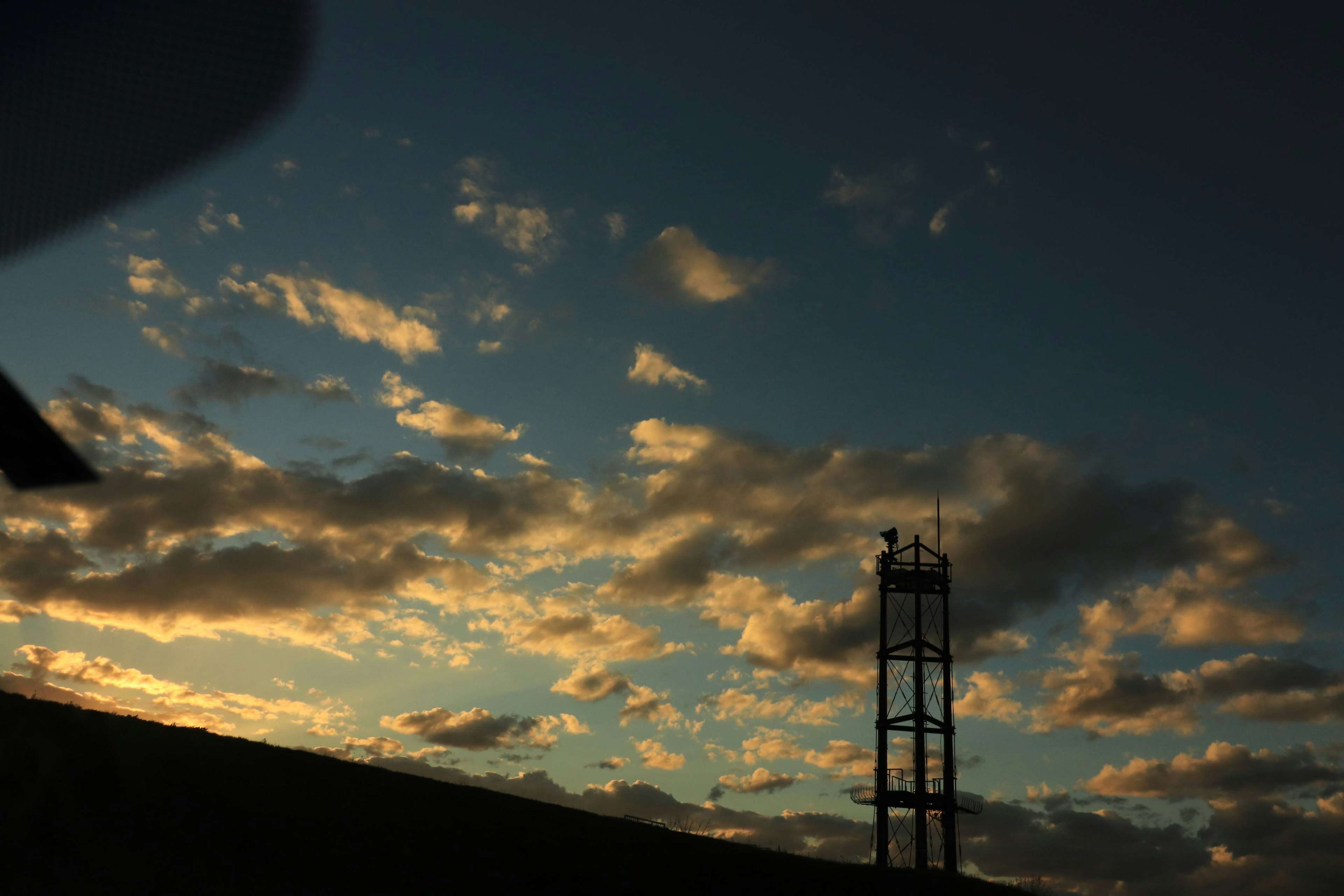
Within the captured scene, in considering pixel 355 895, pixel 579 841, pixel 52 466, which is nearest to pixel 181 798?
pixel 355 895

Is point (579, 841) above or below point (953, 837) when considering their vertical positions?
below

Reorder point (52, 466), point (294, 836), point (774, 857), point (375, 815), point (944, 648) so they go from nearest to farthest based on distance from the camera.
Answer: point (52, 466), point (294, 836), point (375, 815), point (774, 857), point (944, 648)

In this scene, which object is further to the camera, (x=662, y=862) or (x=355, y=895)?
(x=662, y=862)

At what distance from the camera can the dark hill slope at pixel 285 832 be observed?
18719mm

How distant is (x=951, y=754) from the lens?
5328cm

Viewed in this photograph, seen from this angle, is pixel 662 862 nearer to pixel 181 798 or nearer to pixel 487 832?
pixel 487 832

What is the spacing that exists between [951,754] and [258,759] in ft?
124

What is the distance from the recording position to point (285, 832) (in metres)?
25.5

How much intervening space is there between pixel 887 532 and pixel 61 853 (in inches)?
1915

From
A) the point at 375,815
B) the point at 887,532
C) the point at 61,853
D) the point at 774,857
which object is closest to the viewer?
the point at 61,853

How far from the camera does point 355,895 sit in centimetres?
2244

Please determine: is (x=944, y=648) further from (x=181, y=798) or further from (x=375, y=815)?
(x=181, y=798)

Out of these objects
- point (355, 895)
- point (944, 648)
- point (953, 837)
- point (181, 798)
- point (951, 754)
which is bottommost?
point (355, 895)

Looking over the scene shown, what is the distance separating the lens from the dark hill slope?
18.7m
